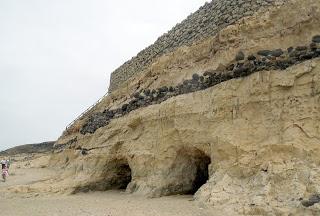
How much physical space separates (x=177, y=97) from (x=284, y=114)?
12.6 feet

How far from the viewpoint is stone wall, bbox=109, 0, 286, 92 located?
11805mm

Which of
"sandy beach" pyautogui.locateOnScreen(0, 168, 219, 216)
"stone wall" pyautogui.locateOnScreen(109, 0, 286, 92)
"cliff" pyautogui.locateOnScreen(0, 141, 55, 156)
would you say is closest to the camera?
"sandy beach" pyautogui.locateOnScreen(0, 168, 219, 216)

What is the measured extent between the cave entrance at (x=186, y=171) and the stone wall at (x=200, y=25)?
367 centimetres

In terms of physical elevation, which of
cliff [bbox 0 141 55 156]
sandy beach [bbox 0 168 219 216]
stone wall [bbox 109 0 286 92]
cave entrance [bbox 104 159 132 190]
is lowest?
sandy beach [bbox 0 168 219 216]

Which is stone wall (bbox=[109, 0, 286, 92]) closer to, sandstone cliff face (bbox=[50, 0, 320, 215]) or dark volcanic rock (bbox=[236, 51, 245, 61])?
sandstone cliff face (bbox=[50, 0, 320, 215])

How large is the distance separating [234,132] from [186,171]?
2815 millimetres

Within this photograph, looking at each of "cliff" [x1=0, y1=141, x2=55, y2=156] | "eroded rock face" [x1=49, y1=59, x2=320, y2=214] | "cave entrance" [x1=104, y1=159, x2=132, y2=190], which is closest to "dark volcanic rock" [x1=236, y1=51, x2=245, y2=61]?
"eroded rock face" [x1=49, y1=59, x2=320, y2=214]

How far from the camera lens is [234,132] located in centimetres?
1035

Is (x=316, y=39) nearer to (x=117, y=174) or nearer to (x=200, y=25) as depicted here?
(x=200, y=25)

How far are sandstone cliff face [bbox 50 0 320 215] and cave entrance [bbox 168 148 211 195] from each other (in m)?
0.03

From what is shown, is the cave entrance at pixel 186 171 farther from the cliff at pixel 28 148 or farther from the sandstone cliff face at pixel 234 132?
the cliff at pixel 28 148

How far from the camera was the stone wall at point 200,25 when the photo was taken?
11805mm

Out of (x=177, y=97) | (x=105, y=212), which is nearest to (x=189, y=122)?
(x=177, y=97)

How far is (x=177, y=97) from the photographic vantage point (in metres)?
12.5
